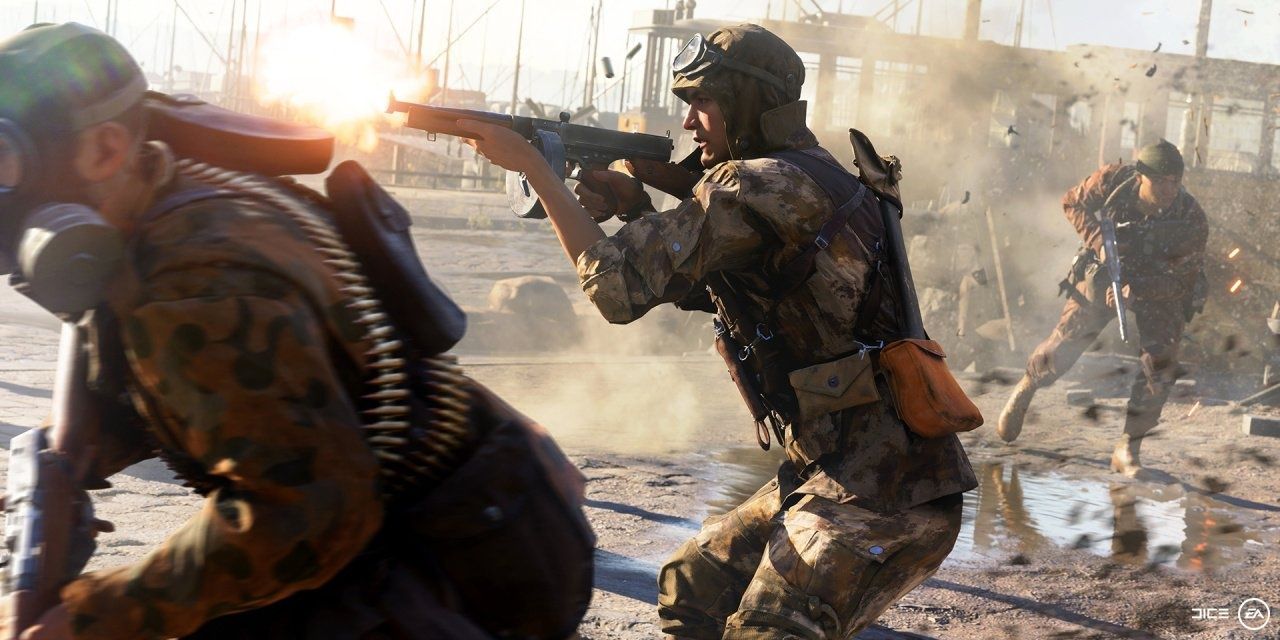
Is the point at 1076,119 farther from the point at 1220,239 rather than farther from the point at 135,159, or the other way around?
the point at 135,159

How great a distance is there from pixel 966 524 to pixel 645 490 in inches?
64.6

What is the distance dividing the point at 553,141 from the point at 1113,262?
20.7 ft

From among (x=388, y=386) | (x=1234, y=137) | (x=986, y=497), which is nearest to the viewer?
(x=388, y=386)

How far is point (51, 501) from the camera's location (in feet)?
5.21

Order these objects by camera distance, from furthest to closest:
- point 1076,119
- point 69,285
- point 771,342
Result: point 1076,119, point 771,342, point 69,285

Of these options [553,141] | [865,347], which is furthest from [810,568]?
[553,141]

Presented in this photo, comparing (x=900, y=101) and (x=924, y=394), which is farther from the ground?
(x=900, y=101)

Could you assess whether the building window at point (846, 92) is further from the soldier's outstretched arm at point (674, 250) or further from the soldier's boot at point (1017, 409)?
the soldier's outstretched arm at point (674, 250)

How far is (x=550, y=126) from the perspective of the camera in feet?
12.3

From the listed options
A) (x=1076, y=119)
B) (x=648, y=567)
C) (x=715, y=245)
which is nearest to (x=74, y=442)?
(x=715, y=245)

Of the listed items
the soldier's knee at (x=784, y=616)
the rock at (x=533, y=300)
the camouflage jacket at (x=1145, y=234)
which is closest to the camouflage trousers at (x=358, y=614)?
the soldier's knee at (x=784, y=616)

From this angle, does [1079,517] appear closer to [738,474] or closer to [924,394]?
[738,474]

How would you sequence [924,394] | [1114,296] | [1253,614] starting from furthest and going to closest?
[1114,296] → [1253,614] → [924,394]

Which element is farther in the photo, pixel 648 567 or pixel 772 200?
pixel 648 567
